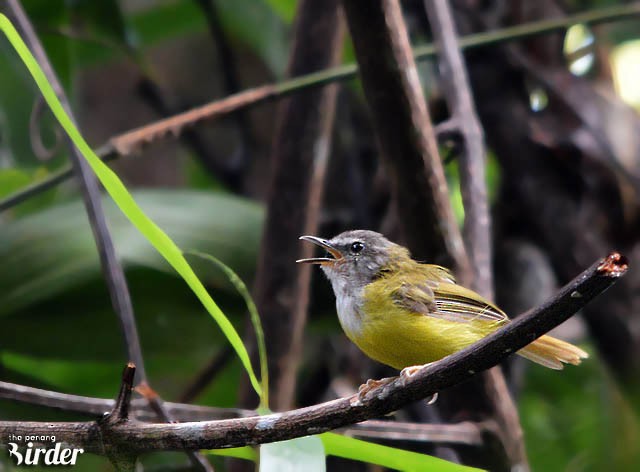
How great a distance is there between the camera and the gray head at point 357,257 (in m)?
2.56

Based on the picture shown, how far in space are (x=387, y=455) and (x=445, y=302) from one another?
789mm

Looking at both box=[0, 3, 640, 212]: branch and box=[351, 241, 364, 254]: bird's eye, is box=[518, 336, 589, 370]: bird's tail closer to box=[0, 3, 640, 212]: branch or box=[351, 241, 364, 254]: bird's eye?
box=[351, 241, 364, 254]: bird's eye

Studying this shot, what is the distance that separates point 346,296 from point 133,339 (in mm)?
703

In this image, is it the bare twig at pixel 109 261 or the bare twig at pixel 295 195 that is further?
the bare twig at pixel 295 195

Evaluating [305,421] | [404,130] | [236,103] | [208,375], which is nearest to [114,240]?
[236,103]

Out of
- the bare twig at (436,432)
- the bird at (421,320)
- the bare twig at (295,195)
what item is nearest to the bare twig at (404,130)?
the bird at (421,320)

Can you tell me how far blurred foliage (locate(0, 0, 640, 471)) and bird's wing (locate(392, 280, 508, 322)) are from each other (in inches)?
29.0

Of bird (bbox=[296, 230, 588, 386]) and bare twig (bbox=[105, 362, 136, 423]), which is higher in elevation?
bird (bbox=[296, 230, 588, 386])

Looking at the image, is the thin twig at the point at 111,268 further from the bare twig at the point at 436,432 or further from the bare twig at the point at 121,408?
the bare twig at the point at 436,432

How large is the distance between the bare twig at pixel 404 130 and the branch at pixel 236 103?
441mm

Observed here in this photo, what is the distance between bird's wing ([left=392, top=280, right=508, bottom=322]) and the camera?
2215 millimetres

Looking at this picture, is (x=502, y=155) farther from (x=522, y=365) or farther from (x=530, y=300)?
(x=522, y=365)

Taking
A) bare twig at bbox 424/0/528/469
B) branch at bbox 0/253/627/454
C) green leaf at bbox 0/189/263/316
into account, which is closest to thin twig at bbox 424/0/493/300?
bare twig at bbox 424/0/528/469

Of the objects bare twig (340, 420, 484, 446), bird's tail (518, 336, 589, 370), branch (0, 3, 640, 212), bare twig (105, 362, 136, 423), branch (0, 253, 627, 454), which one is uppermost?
branch (0, 3, 640, 212)
